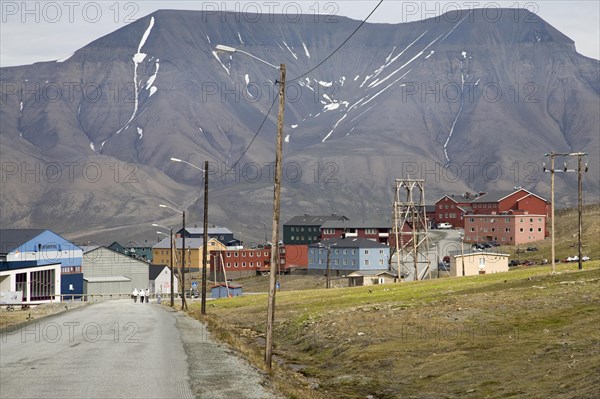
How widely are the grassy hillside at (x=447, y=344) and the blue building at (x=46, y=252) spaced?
80.9m

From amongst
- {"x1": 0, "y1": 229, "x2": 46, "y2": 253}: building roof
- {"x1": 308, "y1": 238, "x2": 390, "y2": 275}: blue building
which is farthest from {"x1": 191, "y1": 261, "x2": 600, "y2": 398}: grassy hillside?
{"x1": 308, "y1": 238, "x2": 390, "y2": 275}: blue building

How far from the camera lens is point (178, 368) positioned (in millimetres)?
27719

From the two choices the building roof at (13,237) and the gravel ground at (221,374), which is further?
the building roof at (13,237)

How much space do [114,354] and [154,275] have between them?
158798 millimetres

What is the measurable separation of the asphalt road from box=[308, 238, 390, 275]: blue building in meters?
149

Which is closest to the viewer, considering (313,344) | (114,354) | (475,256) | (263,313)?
(114,354)

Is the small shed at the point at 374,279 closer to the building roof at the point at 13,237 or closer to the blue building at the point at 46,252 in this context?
the blue building at the point at 46,252

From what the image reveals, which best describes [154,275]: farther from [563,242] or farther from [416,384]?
[416,384]

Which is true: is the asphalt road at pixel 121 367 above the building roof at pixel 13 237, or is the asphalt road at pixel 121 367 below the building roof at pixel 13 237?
below

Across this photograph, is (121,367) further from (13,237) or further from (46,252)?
(46,252)

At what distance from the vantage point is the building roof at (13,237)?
5610 inches

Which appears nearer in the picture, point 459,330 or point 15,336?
point 15,336

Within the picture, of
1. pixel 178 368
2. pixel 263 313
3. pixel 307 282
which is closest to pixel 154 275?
pixel 307 282

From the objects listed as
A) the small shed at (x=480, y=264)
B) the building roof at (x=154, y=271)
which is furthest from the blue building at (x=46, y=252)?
the small shed at (x=480, y=264)
